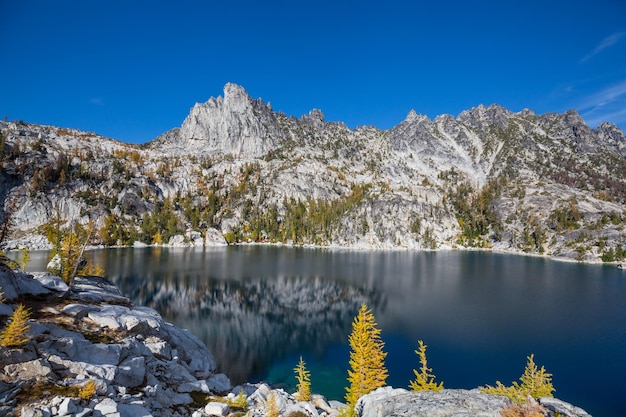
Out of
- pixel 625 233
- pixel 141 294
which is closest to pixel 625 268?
pixel 625 233

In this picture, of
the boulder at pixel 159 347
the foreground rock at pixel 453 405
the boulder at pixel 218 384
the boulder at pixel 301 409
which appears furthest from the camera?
the boulder at pixel 159 347

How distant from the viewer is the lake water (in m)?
37.6

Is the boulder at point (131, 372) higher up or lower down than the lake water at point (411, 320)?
higher up

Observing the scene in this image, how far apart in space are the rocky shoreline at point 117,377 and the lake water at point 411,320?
12.2 meters

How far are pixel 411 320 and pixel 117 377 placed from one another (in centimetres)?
4714

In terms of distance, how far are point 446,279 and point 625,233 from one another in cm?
13213

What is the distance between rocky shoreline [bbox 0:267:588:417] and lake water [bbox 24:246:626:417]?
1224 cm

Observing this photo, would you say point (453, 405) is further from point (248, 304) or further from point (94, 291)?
point (248, 304)

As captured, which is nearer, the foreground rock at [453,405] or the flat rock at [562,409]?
the flat rock at [562,409]

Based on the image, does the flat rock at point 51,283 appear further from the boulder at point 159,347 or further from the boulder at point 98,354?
the boulder at point 98,354

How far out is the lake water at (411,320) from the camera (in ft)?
123

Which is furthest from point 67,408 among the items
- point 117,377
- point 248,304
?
point 248,304

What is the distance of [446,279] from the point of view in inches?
3725

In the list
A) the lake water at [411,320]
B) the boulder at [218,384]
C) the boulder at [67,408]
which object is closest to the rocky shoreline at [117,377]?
the boulder at [67,408]
